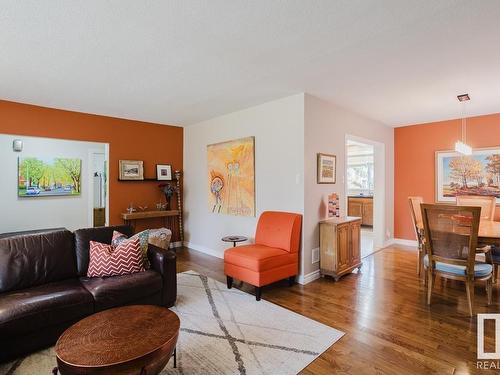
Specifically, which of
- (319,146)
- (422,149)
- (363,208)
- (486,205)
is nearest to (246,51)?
(319,146)

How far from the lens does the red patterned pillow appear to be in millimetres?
2664

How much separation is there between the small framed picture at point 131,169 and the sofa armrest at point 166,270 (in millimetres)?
2512

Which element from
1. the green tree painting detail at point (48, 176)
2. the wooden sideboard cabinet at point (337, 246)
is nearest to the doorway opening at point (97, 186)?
the green tree painting detail at point (48, 176)

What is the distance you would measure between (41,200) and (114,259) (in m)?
3.52

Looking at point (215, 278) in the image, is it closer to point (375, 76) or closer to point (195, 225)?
point (195, 225)

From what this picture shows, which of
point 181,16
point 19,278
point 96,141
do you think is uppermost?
point 181,16

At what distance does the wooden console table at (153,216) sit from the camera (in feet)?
15.7

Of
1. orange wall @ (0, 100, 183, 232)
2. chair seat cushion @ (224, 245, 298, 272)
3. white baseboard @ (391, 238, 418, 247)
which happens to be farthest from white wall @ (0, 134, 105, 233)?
white baseboard @ (391, 238, 418, 247)

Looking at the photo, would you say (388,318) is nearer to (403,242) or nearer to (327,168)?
(327,168)

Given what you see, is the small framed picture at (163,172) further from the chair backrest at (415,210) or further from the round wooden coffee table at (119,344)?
the chair backrest at (415,210)

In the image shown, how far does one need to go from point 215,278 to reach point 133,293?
4.70 feet

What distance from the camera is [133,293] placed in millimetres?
2533

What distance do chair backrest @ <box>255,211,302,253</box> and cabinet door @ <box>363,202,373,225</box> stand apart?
200 inches

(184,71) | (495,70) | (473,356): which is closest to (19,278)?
(184,71)
